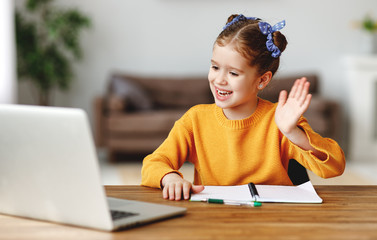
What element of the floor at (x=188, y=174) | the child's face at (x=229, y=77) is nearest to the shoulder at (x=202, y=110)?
the child's face at (x=229, y=77)

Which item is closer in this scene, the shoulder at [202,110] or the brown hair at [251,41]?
the brown hair at [251,41]

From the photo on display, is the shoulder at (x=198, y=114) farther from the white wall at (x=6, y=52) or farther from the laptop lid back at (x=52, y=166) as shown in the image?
the white wall at (x=6, y=52)

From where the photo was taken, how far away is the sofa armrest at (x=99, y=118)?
4.91 meters

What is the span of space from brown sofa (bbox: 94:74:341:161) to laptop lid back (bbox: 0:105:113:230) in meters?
3.87

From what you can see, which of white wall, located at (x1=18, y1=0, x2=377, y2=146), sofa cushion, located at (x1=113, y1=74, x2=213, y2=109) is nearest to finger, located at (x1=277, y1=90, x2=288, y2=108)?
sofa cushion, located at (x1=113, y1=74, x2=213, y2=109)

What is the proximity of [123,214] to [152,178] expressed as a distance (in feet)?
1.06

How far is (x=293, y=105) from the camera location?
1216 millimetres

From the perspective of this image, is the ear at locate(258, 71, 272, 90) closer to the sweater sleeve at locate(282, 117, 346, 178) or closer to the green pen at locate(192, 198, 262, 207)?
the sweater sleeve at locate(282, 117, 346, 178)

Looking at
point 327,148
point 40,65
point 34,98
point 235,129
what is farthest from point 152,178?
point 34,98

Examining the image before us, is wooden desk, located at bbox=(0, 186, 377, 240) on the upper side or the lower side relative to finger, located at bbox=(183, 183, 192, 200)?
upper

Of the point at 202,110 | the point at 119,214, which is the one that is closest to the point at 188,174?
the point at 202,110

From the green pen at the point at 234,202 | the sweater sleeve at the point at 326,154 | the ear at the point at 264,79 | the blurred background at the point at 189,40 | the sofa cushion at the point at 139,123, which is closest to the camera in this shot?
the green pen at the point at 234,202

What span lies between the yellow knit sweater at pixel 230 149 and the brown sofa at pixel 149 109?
3.32m

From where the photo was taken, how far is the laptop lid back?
2.93ft
